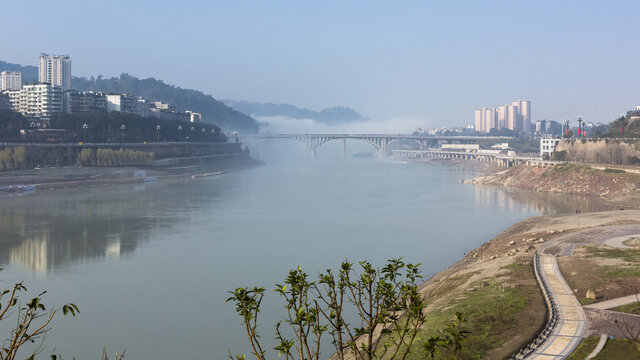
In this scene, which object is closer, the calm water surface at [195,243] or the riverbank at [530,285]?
the riverbank at [530,285]

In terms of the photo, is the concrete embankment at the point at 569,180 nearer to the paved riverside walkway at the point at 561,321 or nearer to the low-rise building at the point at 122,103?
the paved riverside walkway at the point at 561,321

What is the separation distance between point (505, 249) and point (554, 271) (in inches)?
345

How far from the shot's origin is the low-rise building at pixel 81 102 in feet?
384

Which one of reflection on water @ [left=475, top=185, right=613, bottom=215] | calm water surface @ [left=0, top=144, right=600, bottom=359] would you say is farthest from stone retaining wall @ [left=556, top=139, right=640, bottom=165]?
calm water surface @ [left=0, top=144, right=600, bottom=359]

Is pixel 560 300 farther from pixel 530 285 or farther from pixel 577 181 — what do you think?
pixel 577 181

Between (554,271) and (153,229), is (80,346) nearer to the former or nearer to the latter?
(554,271)

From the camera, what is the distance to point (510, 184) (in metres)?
84.9

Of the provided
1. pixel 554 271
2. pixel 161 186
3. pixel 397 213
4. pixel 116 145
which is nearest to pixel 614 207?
pixel 397 213

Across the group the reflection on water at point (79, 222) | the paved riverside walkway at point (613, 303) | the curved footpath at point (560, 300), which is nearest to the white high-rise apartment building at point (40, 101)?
the reflection on water at point (79, 222)

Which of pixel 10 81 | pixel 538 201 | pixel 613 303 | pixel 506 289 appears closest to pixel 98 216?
pixel 506 289

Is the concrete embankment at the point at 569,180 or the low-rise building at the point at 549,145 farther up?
the low-rise building at the point at 549,145

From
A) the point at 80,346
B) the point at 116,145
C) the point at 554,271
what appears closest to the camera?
the point at 80,346

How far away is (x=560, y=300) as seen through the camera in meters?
20.6

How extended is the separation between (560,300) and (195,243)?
995 inches
